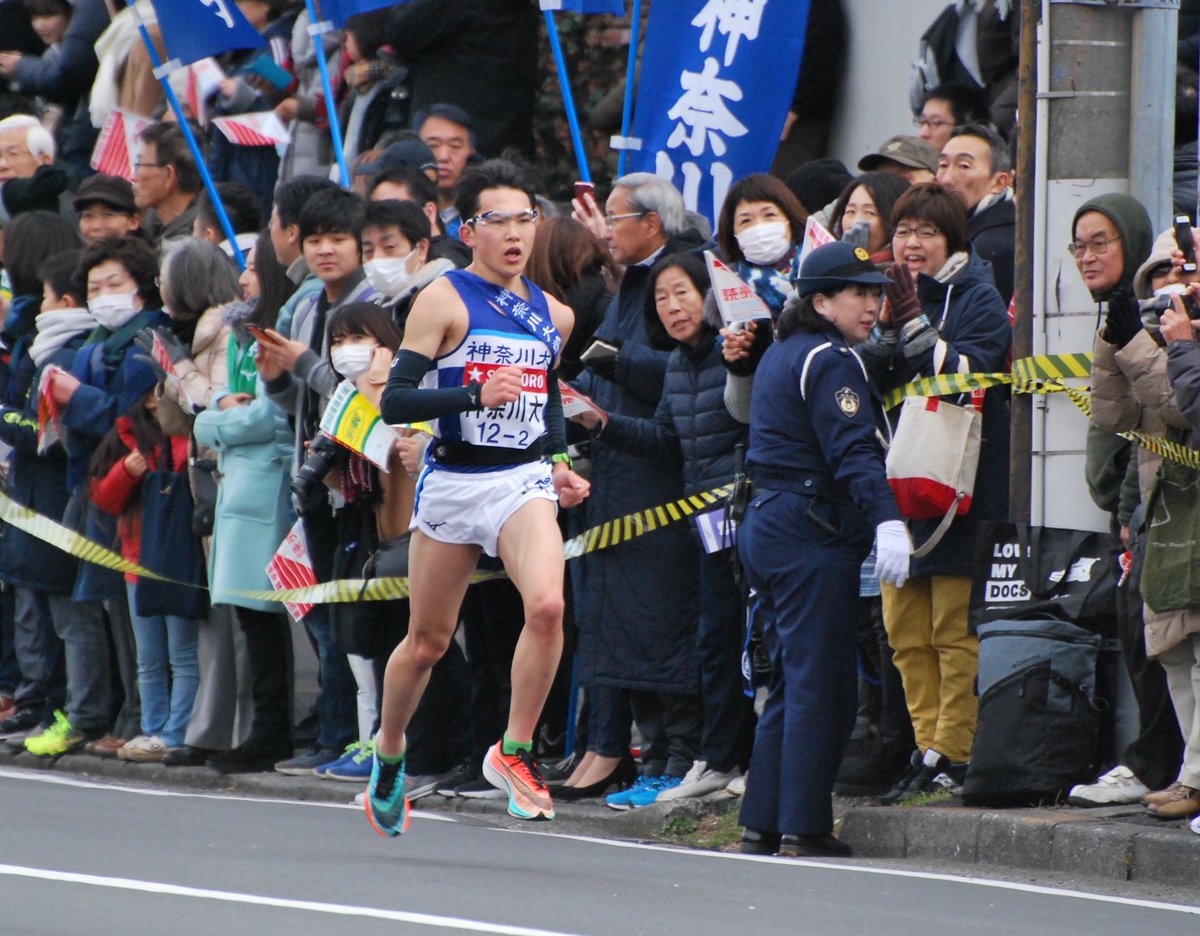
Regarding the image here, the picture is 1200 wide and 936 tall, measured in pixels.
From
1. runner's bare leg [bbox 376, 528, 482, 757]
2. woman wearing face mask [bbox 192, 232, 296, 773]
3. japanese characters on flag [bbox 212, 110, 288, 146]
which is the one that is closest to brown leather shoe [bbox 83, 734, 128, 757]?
woman wearing face mask [bbox 192, 232, 296, 773]

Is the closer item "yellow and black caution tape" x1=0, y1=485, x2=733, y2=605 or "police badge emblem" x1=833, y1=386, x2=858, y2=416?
"police badge emblem" x1=833, y1=386, x2=858, y2=416

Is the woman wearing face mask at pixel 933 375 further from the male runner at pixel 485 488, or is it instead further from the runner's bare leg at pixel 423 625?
the runner's bare leg at pixel 423 625

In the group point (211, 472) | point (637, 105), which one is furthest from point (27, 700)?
point (637, 105)

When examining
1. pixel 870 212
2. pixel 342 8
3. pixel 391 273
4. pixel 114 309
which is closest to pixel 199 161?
pixel 342 8

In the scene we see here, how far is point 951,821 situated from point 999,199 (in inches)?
127

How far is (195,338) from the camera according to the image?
40.2 feet

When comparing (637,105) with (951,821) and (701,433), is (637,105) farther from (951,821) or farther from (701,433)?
(951,821)

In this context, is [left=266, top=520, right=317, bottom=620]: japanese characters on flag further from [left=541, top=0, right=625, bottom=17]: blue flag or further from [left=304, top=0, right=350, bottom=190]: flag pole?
[left=541, top=0, right=625, bottom=17]: blue flag

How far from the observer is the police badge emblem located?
8883 mm

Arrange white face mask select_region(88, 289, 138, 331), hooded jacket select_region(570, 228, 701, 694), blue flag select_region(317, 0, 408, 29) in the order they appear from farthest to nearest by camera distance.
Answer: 1. blue flag select_region(317, 0, 408, 29)
2. white face mask select_region(88, 289, 138, 331)
3. hooded jacket select_region(570, 228, 701, 694)

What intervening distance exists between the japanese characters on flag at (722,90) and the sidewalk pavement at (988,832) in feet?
11.5

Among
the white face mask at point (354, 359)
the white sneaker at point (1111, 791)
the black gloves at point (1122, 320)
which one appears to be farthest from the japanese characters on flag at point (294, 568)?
the black gloves at point (1122, 320)

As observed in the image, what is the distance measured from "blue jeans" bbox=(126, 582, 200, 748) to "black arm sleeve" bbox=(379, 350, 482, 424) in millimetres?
4332

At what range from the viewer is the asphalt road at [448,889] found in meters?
6.85
